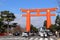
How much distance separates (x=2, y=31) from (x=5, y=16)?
679 centimetres

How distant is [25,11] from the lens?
64.5m

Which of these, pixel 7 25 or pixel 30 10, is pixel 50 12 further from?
pixel 7 25

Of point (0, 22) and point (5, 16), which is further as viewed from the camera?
point (5, 16)

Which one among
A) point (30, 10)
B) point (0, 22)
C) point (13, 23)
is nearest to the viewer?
point (0, 22)

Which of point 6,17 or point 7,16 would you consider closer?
point 6,17

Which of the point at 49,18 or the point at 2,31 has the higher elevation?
the point at 49,18

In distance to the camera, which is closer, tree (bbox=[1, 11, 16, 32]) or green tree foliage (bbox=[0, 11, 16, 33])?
green tree foliage (bbox=[0, 11, 16, 33])

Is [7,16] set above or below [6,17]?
above

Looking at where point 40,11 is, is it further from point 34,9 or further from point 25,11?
point 25,11

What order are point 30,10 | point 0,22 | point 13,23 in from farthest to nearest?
point 13,23 < point 30,10 < point 0,22

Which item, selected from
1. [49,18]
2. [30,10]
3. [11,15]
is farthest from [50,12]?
[11,15]

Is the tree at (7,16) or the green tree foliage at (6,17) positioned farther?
the tree at (7,16)

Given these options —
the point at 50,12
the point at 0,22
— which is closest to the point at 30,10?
the point at 50,12

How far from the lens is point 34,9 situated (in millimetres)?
61875
